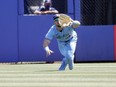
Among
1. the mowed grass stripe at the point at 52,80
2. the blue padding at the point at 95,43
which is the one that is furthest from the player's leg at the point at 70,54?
the blue padding at the point at 95,43

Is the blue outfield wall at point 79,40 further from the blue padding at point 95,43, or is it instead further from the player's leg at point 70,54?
the player's leg at point 70,54

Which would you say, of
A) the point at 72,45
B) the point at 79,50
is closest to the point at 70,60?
the point at 72,45

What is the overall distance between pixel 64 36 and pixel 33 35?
4.19m

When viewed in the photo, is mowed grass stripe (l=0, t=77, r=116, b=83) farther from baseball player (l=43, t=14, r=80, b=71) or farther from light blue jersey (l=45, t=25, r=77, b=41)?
light blue jersey (l=45, t=25, r=77, b=41)

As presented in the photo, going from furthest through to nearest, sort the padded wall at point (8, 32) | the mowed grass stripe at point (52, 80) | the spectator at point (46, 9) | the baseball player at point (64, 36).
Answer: the padded wall at point (8, 32) → the spectator at point (46, 9) → the baseball player at point (64, 36) → the mowed grass stripe at point (52, 80)

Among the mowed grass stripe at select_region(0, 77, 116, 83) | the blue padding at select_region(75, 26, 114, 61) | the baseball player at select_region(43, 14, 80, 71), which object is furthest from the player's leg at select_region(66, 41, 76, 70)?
the blue padding at select_region(75, 26, 114, 61)

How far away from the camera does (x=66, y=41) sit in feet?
35.1

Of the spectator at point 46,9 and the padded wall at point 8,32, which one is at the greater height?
the spectator at point 46,9

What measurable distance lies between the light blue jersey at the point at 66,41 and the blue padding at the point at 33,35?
12.8 ft

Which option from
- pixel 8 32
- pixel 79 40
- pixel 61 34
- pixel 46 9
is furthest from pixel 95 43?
pixel 61 34

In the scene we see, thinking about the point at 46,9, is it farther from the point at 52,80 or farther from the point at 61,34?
the point at 52,80

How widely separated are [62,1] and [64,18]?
4144 mm

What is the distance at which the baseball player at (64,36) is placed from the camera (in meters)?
10.3

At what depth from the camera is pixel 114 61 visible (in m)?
14.6
